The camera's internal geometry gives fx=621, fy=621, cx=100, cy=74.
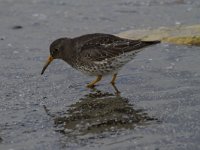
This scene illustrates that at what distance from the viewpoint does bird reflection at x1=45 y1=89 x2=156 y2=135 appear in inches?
293

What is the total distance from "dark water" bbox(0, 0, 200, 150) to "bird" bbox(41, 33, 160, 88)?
0.24 m

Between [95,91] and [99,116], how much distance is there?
132 centimetres

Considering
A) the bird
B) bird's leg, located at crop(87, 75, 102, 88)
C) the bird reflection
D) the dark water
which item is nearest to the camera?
the dark water

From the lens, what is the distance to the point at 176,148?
6.66 metres

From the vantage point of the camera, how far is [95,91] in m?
9.18

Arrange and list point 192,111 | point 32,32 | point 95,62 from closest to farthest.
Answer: point 192,111 < point 95,62 < point 32,32

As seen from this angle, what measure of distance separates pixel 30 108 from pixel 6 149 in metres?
1.48

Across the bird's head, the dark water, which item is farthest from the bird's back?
the bird's head

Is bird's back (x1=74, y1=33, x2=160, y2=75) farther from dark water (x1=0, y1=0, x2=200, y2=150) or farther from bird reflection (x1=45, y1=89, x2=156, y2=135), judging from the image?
bird reflection (x1=45, y1=89, x2=156, y2=135)

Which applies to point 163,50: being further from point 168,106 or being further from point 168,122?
point 168,122

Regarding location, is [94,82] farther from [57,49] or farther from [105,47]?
[57,49]

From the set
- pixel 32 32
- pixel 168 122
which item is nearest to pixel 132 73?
pixel 168 122

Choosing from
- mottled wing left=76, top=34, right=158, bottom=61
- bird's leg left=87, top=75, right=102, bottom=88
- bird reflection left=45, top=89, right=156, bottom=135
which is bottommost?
bird's leg left=87, top=75, right=102, bottom=88

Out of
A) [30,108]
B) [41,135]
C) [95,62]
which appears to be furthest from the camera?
[95,62]
